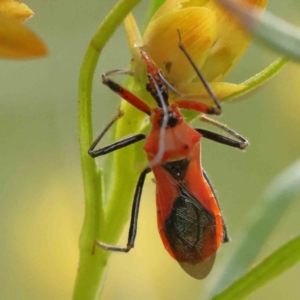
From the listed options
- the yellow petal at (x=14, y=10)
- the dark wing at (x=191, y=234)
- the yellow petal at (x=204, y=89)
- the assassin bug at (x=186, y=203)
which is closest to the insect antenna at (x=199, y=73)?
the yellow petal at (x=204, y=89)

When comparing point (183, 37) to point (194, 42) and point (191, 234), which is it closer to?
point (194, 42)

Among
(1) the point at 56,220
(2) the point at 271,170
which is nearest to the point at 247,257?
(1) the point at 56,220

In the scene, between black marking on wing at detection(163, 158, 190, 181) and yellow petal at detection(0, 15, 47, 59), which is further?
black marking on wing at detection(163, 158, 190, 181)

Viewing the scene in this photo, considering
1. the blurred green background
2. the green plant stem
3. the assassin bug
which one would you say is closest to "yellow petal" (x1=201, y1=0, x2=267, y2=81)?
the green plant stem

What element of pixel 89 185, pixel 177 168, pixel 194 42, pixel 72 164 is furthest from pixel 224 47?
pixel 72 164

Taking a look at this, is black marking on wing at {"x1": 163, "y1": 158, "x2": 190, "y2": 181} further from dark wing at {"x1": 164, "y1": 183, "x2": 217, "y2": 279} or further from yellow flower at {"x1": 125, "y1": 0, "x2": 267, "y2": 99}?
yellow flower at {"x1": 125, "y1": 0, "x2": 267, "y2": 99}

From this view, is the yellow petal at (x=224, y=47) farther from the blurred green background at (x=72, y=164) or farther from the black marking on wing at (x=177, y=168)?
the blurred green background at (x=72, y=164)
